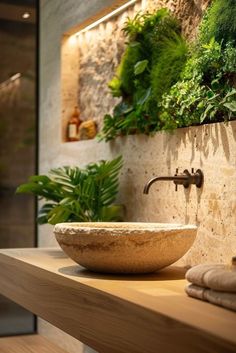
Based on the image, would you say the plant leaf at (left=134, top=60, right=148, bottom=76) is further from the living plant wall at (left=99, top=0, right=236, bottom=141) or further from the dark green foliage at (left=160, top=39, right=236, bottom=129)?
the dark green foliage at (left=160, top=39, right=236, bottom=129)

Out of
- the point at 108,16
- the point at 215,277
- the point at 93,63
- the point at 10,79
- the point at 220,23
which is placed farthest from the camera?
the point at 10,79

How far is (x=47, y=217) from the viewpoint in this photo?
10.6 ft

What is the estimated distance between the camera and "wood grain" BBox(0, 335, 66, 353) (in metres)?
3.93

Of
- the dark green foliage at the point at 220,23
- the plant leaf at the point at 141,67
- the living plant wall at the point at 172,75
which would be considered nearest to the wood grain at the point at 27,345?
the living plant wall at the point at 172,75

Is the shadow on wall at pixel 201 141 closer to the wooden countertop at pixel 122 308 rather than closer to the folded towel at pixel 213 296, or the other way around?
the wooden countertop at pixel 122 308

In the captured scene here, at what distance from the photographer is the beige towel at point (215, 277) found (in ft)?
5.16

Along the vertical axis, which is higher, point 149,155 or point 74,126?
point 74,126

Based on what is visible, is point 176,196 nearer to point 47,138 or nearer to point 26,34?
point 47,138

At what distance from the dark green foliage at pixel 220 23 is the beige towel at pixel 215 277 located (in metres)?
1.04

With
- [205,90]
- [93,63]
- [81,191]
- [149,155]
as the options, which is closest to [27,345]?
[81,191]

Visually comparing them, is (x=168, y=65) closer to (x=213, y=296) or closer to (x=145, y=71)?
(x=145, y=71)

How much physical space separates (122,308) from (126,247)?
41 centimetres

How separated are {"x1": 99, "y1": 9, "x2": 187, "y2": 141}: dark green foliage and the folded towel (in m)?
1.29

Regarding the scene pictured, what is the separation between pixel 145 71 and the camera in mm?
3072
